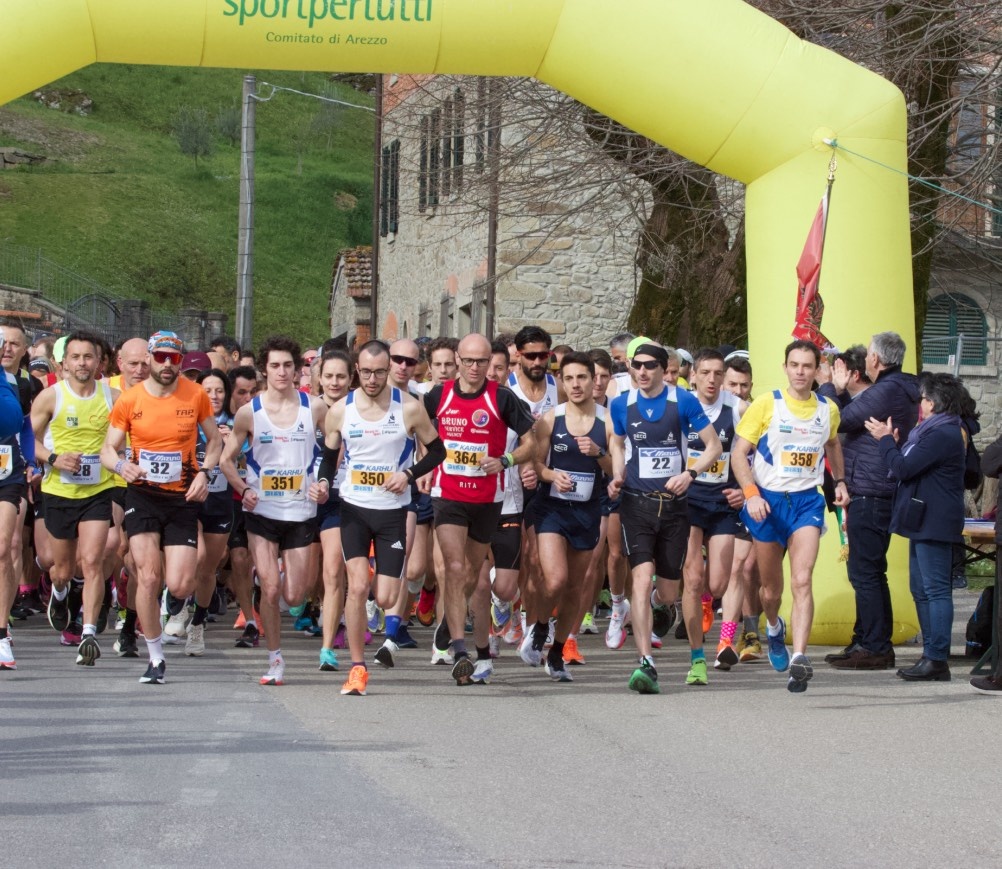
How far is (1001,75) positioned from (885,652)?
22.1 ft

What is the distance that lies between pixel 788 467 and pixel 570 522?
52.9 inches

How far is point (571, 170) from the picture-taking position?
786 inches

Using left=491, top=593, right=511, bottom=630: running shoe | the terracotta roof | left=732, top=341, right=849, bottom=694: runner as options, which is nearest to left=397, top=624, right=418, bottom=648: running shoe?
left=491, top=593, right=511, bottom=630: running shoe

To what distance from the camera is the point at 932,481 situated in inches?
450

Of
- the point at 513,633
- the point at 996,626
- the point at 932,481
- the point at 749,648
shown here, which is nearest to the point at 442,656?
the point at 513,633

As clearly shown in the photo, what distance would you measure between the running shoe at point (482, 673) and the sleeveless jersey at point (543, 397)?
1664 mm

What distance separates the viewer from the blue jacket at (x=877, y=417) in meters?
11.8

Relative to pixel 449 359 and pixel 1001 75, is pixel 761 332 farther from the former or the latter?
pixel 1001 75

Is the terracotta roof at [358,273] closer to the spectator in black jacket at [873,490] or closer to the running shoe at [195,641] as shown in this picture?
the running shoe at [195,641]

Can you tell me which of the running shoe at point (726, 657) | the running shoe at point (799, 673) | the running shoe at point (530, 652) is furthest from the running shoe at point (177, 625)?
the running shoe at point (799, 673)

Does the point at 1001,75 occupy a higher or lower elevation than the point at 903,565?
higher

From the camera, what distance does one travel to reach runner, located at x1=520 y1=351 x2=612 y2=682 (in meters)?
11.1

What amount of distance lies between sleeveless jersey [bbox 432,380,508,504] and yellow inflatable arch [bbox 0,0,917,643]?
2790 mm

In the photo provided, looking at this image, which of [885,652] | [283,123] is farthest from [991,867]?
[283,123]
